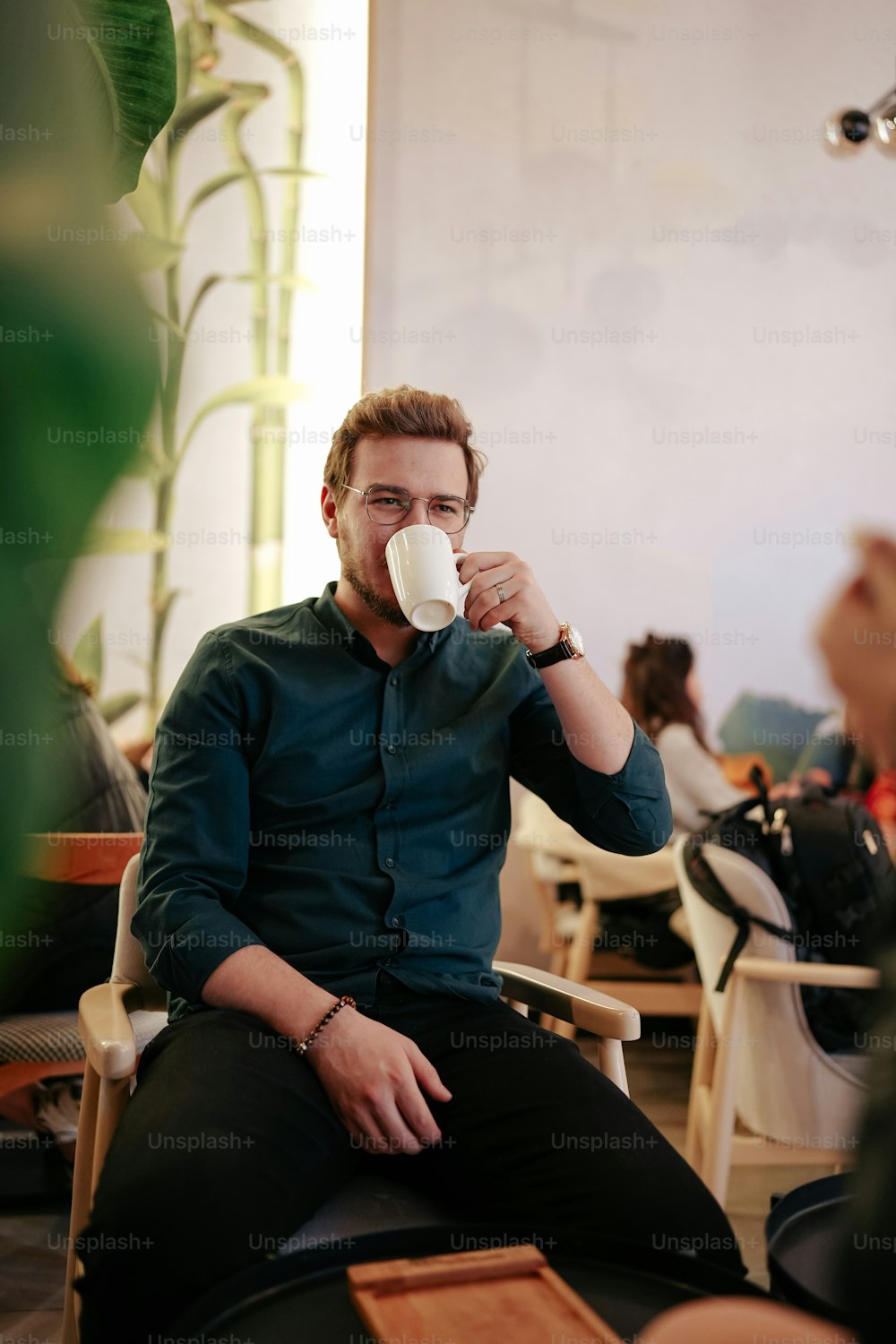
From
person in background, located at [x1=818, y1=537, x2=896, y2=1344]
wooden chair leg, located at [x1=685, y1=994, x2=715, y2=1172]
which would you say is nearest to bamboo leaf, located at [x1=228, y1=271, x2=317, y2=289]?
wooden chair leg, located at [x1=685, y1=994, x2=715, y2=1172]

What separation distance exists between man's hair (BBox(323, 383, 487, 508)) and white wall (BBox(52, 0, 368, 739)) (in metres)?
1.68

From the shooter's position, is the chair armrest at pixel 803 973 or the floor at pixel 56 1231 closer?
the floor at pixel 56 1231

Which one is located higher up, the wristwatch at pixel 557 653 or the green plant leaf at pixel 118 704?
the wristwatch at pixel 557 653

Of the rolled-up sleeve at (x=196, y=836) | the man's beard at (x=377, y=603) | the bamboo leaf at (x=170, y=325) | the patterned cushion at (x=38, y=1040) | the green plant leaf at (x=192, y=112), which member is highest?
the green plant leaf at (x=192, y=112)

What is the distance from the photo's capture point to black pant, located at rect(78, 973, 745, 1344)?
1065 mm

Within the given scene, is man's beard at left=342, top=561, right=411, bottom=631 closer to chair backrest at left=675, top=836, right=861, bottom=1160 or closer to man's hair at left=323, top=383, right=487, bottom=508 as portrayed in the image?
man's hair at left=323, top=383, right=487, bottom=508

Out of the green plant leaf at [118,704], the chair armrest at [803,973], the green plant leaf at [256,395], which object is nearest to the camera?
the chair armrest at [803,973]

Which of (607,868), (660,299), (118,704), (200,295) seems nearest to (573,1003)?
(607,868)

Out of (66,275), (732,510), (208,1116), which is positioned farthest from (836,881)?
(66,275)

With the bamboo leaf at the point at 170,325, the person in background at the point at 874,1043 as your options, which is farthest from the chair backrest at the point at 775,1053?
the bamboo leaf at the point at 170,325

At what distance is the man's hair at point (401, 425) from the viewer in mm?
1643

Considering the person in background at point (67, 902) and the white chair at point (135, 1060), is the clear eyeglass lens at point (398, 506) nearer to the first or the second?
the white chair at point (135, 1060)

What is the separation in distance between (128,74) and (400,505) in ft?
7.35

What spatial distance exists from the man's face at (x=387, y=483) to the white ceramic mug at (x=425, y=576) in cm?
16
